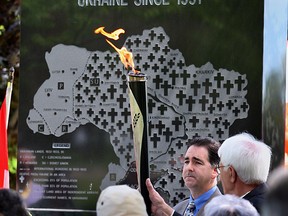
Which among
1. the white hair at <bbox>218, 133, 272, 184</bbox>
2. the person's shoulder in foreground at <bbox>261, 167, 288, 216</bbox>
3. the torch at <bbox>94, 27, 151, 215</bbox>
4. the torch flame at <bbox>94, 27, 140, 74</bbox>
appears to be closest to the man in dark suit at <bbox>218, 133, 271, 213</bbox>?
the white hair at <bbox>218, 133, 272, 184</bbox>

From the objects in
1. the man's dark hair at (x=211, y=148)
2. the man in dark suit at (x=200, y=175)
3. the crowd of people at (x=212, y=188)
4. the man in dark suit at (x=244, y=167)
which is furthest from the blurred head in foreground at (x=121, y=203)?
the man's dark hair at (x=211, y=148)

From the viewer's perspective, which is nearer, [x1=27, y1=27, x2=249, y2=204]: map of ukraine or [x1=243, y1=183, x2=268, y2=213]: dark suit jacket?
[x1=243, y1=183, x2=268, y2=213]: dark suit jacket

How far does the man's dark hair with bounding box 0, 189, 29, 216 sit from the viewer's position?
158 inches

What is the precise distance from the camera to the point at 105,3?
7398 mm

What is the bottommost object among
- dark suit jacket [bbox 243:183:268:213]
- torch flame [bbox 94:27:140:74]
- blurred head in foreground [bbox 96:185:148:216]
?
dark suit jacket [bbox 243:183:268:213]

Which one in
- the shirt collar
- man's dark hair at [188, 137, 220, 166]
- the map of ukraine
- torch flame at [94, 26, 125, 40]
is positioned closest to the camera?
the shirt collar

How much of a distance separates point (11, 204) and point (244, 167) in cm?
171

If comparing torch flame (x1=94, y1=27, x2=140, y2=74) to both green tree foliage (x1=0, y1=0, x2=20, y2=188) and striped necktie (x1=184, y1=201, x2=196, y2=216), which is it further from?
green tree foliage (x1=0, y1=0, x2=20, y2=188)

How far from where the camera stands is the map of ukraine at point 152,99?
23.4 feet

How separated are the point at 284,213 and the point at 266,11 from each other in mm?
5368

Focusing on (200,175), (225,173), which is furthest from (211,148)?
(225,173)

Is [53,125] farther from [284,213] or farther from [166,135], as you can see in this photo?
[284,213]

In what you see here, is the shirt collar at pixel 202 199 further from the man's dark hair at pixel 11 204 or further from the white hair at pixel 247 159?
the man's dark hair at pixel 11 204

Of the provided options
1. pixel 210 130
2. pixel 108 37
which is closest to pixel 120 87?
pixel 108 37
